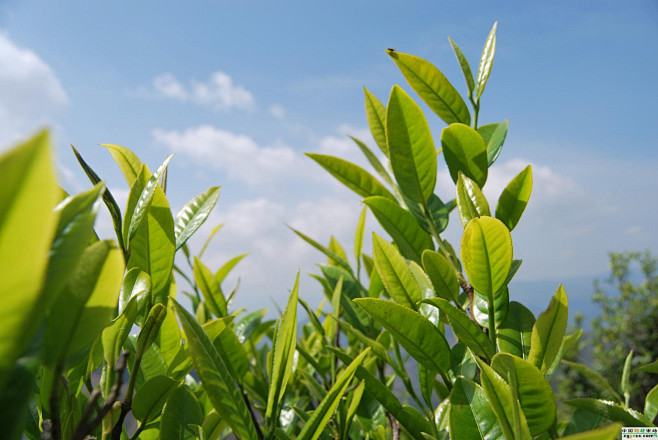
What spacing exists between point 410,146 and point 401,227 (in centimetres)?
14

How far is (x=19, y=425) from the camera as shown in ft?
0.84

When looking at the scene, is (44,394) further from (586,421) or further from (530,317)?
(586,421)

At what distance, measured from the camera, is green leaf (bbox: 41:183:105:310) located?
10.0 inches

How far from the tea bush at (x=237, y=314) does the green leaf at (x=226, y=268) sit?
331 mm

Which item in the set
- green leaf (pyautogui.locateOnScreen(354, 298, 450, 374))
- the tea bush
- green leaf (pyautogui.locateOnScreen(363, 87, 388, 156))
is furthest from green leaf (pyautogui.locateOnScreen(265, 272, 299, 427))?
green leaf (pyautogui.locateOnScreen(363, 87, 388, 156))

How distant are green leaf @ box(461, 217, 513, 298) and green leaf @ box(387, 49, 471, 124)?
364 mm

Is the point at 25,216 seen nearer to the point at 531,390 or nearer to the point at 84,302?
the point at 84,302

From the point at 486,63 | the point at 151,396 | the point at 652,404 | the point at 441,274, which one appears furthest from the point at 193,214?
the point at 652,404

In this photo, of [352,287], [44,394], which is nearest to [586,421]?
[352,287]

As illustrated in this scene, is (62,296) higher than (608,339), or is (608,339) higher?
(608,339)

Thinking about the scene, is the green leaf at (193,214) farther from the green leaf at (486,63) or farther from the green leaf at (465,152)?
the green leaf at (486,63)

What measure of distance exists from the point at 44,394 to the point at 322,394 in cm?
46

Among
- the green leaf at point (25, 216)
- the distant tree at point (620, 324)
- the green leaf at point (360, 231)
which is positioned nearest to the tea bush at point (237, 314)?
the green leaf at point (25, 216)

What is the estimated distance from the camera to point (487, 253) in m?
0.55
